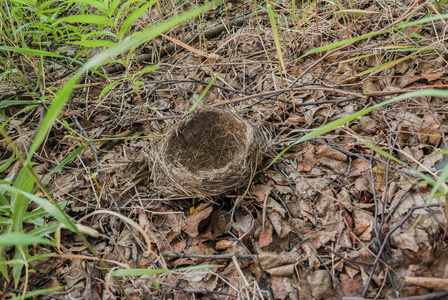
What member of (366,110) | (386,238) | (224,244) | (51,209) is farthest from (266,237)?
(51,209)

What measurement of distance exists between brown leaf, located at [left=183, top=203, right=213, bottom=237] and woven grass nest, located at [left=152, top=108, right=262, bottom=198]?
8 centimetres

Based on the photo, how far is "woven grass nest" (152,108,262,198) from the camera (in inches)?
56.5

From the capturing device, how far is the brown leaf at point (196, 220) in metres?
1.42

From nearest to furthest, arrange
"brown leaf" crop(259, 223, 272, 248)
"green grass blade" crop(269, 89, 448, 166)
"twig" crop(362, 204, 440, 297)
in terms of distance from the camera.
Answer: "green grass blade" crop(269, 89, 448, 166)
"twig" crop(362, 204, 440, 297)
"brown leaf" crop(259, 223, 272, 248)

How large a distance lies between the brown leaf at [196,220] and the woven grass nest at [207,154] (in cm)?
8

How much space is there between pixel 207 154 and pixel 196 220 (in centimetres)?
61

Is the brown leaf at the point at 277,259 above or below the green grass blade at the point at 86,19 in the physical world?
below

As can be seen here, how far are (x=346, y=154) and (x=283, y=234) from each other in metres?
0.53

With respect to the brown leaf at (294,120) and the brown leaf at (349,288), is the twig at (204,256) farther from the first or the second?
the brown leaf at (294,120)

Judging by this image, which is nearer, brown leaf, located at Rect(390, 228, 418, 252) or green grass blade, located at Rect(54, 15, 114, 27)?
brown leaf, located at Rect(390, 228, 418, 252)

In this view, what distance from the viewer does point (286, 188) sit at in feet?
4.97

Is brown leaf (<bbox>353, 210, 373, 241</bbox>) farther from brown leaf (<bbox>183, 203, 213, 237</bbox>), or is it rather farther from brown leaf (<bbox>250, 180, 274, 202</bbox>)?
brown leaf (<bbox>183, 203, 213, 237</bbox>)

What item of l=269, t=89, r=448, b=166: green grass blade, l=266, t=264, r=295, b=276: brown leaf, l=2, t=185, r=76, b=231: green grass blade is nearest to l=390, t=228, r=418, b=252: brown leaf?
l=266, t=264, r=295, b=276: brown leaf

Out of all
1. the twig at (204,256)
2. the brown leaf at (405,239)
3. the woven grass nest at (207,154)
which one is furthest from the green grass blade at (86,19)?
the brown leaf at (405,239)
